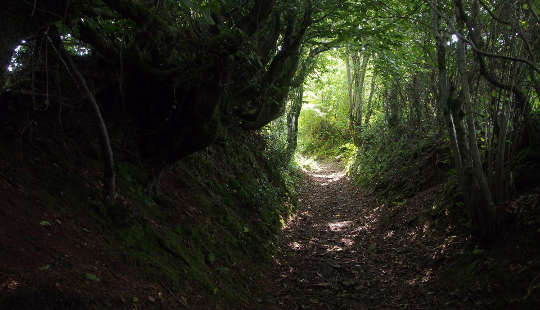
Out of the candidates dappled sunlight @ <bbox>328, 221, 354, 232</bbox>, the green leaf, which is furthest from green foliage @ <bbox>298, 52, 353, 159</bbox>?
the green leaf

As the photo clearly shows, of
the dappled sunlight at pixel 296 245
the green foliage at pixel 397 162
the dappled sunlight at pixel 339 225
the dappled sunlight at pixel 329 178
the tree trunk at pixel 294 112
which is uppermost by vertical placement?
the tree trunk at pixel 294 112

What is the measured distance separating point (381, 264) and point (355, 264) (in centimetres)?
51

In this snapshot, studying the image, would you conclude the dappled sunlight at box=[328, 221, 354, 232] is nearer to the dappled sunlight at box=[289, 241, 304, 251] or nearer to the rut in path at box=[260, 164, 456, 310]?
the rut in path at box=[260, 164, 456, 310]

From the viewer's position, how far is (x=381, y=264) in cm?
675

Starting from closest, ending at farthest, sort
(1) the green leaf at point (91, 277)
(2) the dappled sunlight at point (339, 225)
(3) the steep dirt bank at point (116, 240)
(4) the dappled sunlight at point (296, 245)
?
1. (3) the steep dirt bank at point (116, 240)
2. (1) the green leaf at point (91, 277)
3. (4) the dappled sunlight at point (296, 245)
4. (2) the dappled sunlight at point (339, 225)

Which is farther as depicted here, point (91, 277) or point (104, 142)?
point (104, 142)

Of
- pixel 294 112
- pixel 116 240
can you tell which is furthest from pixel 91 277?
pixel 294 112

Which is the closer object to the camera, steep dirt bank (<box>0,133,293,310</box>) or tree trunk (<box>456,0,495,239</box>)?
steep dirt bank (<box>0,133,293,310</box>)

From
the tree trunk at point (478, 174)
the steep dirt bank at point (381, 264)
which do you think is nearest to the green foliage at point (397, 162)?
the steep dirt bank at point (381, 264)

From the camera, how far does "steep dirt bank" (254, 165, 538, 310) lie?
16.6 ft

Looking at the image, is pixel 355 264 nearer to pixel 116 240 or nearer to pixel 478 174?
pixel 478 174

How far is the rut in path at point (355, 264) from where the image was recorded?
5352 millimetres

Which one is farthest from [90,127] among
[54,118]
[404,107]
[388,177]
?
[404,107]

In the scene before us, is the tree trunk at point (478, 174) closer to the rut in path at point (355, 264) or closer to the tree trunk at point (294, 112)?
the rut in path at point (355, 264)
